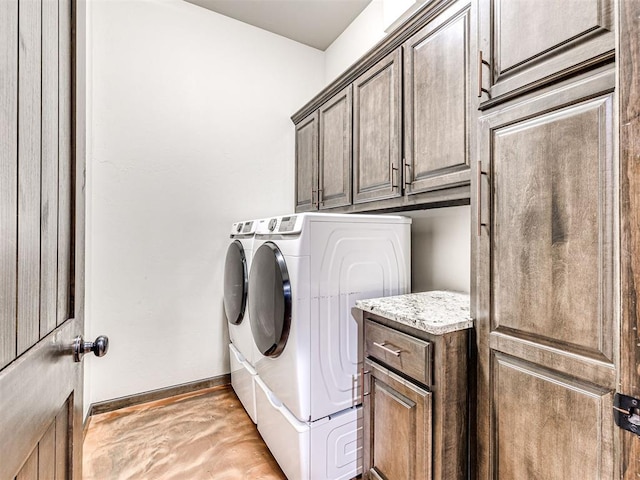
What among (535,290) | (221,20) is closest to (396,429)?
(535,290)

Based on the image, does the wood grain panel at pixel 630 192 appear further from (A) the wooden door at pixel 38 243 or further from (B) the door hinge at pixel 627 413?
(A) the wooden door at pixel 38 243

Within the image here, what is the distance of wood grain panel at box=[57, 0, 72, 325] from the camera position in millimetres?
633

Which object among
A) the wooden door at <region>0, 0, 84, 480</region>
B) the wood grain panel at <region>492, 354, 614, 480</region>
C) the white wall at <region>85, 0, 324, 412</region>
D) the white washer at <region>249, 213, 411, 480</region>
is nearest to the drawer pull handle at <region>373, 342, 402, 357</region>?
the white washer at <region>249, 213, 411, 480</region>

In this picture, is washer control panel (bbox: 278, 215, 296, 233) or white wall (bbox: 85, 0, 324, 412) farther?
white wall (bbox: 85, 0, 324, 412)

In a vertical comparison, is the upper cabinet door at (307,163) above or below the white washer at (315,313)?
above

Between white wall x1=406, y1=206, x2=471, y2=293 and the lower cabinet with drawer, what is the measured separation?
2.15ft

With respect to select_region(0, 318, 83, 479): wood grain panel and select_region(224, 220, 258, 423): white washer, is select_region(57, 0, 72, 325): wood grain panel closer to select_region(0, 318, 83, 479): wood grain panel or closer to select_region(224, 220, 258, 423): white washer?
select_region(0, 318, 83, 479): wood grain panel

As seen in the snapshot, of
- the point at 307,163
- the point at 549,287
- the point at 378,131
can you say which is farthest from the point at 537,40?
the point at 307,163

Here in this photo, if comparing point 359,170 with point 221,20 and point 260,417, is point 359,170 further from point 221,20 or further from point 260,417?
point 221,20

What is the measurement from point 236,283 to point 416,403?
134 cm

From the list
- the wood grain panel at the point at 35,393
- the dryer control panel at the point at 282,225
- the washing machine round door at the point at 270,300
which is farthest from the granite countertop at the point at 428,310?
the wood grain panel at the point at 35,393

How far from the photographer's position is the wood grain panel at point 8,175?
0.41 meters

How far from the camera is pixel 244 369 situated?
203 centimetres

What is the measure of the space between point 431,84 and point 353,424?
1.65 metres
